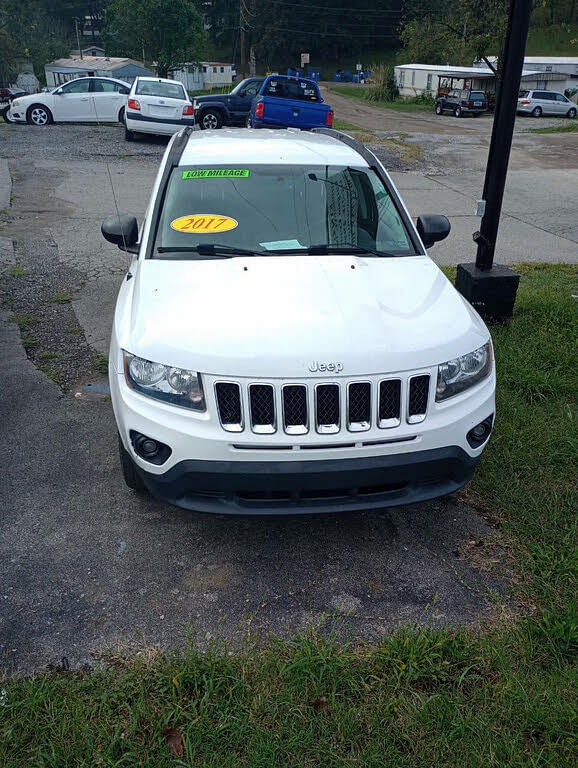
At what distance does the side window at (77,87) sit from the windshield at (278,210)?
Answer: 17843mm

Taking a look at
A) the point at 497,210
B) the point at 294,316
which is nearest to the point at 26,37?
the point at 497,210

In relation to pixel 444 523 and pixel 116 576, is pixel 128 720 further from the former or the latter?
pixel 444 523

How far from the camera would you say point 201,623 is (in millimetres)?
2875

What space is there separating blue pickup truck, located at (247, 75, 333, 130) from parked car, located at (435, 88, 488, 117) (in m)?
21.9

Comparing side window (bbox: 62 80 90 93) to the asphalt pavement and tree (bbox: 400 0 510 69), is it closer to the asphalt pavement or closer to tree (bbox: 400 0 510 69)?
the asphalt pavement

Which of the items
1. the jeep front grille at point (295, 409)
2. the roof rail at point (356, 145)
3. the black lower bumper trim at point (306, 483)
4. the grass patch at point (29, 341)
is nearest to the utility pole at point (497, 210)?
the roof rail at point (356, 145)

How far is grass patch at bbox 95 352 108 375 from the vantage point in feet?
17.3

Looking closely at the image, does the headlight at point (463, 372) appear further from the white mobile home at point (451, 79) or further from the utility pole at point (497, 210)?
the white mobile home at point (451, 79)

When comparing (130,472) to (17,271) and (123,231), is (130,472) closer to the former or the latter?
(123,231)

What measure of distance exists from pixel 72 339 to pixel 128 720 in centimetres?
401

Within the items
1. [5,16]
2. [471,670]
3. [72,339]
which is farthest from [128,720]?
[5,16]

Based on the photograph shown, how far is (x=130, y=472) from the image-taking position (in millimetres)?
3508

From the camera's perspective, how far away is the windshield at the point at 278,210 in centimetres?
404

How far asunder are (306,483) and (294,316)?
2.69 ft
